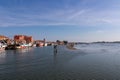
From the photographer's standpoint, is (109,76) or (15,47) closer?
(109,76)

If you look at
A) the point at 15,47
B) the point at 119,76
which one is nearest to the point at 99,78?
the point at 119,76

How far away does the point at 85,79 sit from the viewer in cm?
2320

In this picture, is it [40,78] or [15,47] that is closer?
[40,78]

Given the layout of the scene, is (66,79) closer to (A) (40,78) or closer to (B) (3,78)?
(A) (40,78)

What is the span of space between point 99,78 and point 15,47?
9907 centimetres

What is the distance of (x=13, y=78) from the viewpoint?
24.2 meters

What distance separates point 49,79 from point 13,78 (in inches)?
178

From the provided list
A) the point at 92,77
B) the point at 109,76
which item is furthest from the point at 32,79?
the point at 109,76

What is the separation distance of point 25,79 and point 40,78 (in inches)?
69.4

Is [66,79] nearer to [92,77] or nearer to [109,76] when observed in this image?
[92,77]

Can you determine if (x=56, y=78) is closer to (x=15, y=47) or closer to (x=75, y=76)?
(x=75, y=76)

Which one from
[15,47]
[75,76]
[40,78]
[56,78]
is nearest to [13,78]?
[40,78]

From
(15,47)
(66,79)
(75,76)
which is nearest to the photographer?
(66,79)

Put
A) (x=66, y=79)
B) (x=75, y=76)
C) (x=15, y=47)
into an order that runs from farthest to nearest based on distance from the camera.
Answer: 1. (x=15, y=47)
2. (x=75, y=76)
3. (x=66, y=79)
